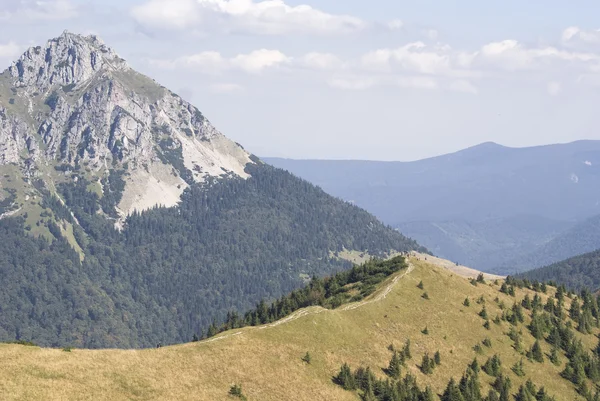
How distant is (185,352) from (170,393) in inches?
484

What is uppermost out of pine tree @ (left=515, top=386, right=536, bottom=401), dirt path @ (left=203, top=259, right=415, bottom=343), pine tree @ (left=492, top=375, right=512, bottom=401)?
dirt path @ (left=203, top=259, right=415, bottom=343)

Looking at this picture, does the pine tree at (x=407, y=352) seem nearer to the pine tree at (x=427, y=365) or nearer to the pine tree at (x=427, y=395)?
the pine tree at (x=427, y=365)

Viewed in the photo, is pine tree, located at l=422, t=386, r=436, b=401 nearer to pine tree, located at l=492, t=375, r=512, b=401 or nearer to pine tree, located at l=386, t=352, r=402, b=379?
pine tree, located at l=386, t=352, r=402, b=379

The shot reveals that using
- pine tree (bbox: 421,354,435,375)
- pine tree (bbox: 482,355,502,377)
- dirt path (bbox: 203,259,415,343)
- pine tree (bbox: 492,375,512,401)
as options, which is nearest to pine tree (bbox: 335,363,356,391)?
dirt path (bbox: 203,259,415,343)

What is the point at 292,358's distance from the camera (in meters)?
106

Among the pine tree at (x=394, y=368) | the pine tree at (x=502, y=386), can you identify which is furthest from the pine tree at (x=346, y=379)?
the pine tree at (x=502, y=386)

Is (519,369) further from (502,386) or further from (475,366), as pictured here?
(475,366)

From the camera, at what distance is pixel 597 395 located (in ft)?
436

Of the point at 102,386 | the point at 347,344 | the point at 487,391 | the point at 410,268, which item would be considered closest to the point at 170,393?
the point at 102,386

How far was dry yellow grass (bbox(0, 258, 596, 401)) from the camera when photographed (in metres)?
83.9

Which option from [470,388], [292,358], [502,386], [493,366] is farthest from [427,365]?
[292,358]

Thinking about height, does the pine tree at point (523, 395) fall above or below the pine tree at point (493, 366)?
below

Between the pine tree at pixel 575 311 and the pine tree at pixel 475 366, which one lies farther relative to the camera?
the pine tree at pixel 575 311

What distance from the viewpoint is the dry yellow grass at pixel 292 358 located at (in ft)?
275
